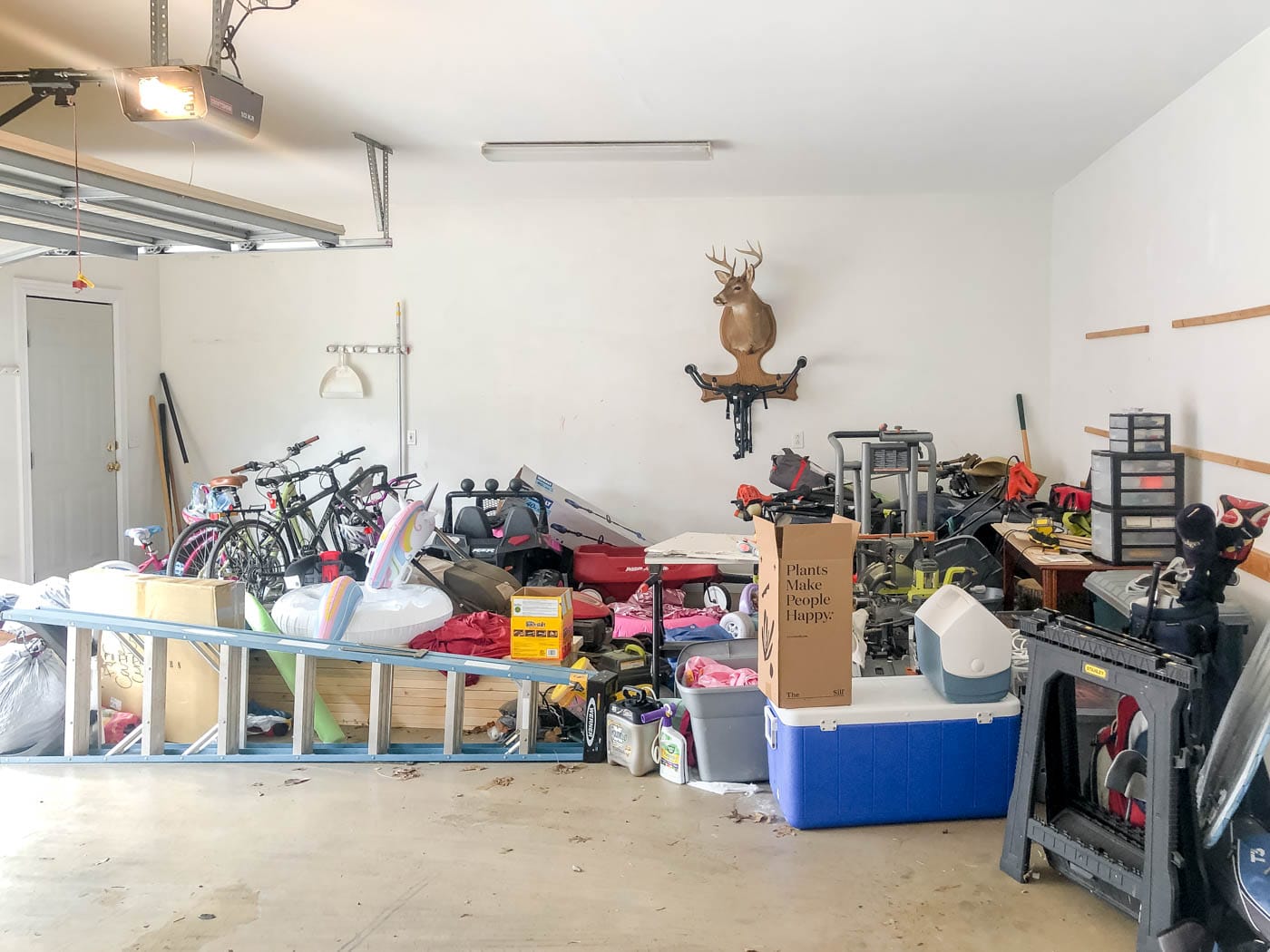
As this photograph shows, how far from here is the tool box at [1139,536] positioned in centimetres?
422

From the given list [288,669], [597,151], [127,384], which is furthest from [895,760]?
[127,384]

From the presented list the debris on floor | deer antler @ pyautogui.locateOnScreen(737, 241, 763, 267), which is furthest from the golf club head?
deer antler @ pyautogui.locateOnScreen(737, 241, 763, 267)

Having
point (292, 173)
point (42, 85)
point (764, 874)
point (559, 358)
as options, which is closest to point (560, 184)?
point (559, 358)

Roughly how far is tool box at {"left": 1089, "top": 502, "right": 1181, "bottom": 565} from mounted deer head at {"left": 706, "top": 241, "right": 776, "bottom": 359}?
2807 millimetres

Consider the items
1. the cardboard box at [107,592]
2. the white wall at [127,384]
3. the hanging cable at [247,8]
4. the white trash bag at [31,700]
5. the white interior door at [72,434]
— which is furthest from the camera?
the white interior door at [72,434]

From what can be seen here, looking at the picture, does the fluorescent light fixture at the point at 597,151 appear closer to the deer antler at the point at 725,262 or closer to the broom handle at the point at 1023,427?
the deer antler at the point at 725,262

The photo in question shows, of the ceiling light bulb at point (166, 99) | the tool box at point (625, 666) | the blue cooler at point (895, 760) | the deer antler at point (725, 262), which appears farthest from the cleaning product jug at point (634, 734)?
the deer antler at point (725, 262)

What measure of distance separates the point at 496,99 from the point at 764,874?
3.48 metres

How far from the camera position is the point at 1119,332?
5.16 m

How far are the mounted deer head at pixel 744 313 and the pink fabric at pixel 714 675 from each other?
3.18 m

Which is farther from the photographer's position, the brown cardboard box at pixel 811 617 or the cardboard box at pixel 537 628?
the cardboard box at pixel 537 628

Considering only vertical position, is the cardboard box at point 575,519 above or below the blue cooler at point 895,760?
above

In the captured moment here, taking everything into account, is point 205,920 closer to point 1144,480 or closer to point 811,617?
point 811,617

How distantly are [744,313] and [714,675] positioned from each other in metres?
3.35
